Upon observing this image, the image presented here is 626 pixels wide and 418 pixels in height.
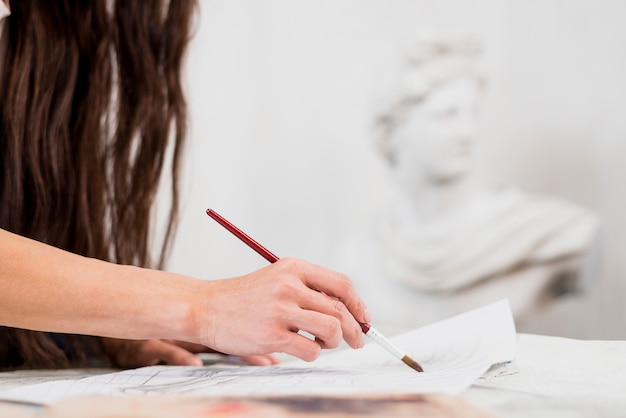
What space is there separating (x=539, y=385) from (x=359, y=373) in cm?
14

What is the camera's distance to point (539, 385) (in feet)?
1.88

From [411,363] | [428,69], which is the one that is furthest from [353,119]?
[411,363]

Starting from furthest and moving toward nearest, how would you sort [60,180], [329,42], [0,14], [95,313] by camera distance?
[329,42] → [60,180] → [0,14] → [95,313]

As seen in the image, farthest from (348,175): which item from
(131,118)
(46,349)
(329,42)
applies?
(46,349)

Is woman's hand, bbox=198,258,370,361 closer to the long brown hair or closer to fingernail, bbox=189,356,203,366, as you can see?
fingernail, bbox=189,356,203,366

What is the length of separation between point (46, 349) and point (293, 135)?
68.4 inches

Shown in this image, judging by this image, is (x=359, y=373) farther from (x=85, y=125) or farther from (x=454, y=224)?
(x=454, y=224)

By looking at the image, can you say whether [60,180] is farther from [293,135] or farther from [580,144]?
[580,144]

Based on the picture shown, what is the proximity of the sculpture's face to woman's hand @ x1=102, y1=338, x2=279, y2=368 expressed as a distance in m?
1.40

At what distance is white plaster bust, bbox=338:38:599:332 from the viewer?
2.09 meters

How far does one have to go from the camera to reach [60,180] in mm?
881

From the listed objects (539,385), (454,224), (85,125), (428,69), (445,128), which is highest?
(428,69)

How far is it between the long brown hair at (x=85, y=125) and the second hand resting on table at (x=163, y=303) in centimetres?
26

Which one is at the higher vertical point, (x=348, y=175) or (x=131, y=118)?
(x=348, y=175)
